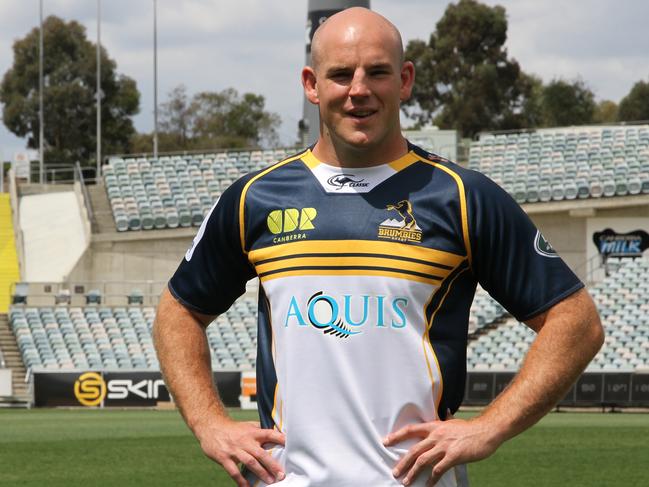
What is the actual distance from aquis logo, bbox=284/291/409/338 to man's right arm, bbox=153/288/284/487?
12.1 inches

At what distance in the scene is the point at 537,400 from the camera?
123 inches

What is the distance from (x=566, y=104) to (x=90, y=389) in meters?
56.5

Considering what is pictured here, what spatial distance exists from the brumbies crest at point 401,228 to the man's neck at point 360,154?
0.53 ft

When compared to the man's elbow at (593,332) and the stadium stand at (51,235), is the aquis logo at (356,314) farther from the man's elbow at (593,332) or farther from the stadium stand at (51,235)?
the stadium stand at (51,235)

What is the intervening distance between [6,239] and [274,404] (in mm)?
43908

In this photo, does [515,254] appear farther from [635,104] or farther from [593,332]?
[635,104]

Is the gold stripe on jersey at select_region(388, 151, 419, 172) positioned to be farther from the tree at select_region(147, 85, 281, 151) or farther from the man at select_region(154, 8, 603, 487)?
the tree at select_region(147, 85, 281, 151)

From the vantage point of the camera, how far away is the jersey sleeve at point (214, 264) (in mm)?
3412

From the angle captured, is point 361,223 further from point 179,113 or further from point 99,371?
point 179,113

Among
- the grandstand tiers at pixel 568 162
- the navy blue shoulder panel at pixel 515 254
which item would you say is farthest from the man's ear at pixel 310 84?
the grandstand tiers at pixel 568 162

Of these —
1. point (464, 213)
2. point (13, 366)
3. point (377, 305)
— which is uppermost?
point (464, 213)

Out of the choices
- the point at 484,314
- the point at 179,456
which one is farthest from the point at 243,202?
the point at 484,314

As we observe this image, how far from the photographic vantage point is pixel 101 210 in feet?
147

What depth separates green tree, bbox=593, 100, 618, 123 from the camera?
8556 centimetres
